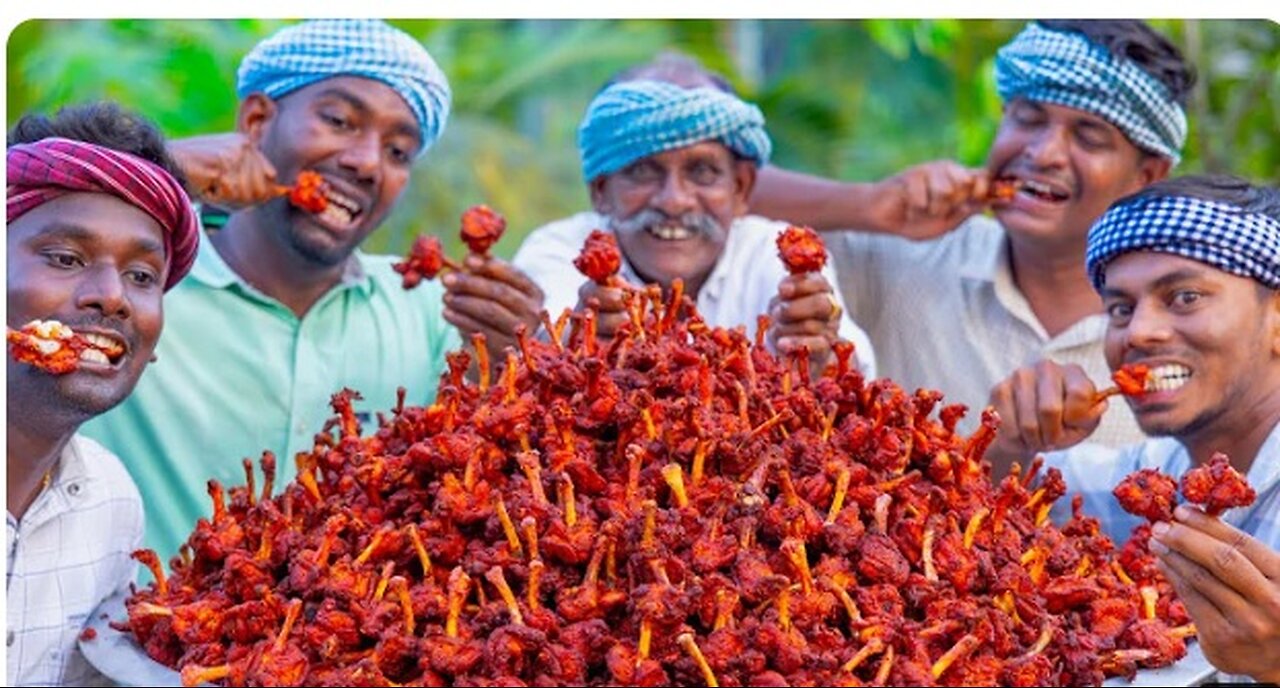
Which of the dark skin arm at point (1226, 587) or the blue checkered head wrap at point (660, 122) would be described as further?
the blue checkered head wrap at point (660, 122)

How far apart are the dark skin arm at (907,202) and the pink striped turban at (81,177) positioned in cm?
201

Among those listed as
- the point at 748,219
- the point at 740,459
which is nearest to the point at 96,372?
the point at 740,459

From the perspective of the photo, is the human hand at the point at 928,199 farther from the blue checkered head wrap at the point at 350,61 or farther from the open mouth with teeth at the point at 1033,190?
the blue checkered head wrap at the point at 350,61

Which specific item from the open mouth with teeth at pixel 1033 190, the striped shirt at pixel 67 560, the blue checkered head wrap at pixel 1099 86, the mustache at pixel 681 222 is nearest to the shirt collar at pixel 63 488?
the striped shirt at pixel 67 560

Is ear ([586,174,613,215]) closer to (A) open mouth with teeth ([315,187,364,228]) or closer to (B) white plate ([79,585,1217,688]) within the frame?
(A) open mouth with teeth ([315,187,364,228])

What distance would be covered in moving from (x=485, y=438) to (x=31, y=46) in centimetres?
709

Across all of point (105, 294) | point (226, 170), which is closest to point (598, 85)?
point (226, 170)

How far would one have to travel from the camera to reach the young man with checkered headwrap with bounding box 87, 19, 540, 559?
3266mm

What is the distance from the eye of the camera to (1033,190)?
365 cm

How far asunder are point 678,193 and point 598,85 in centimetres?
713

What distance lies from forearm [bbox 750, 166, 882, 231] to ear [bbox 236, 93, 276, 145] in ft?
4.45

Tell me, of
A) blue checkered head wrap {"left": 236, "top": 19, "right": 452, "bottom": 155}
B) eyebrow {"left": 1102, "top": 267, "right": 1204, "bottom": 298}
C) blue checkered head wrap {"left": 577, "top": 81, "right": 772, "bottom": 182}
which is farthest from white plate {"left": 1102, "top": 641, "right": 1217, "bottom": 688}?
blue checkered head wrap {"left": 236, "top": 19, "right": 452, "bottom": 155}

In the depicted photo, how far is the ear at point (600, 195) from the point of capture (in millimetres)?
3601

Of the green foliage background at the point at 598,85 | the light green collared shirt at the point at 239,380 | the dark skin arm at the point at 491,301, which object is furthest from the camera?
the green foliage background at the point at 598,85
